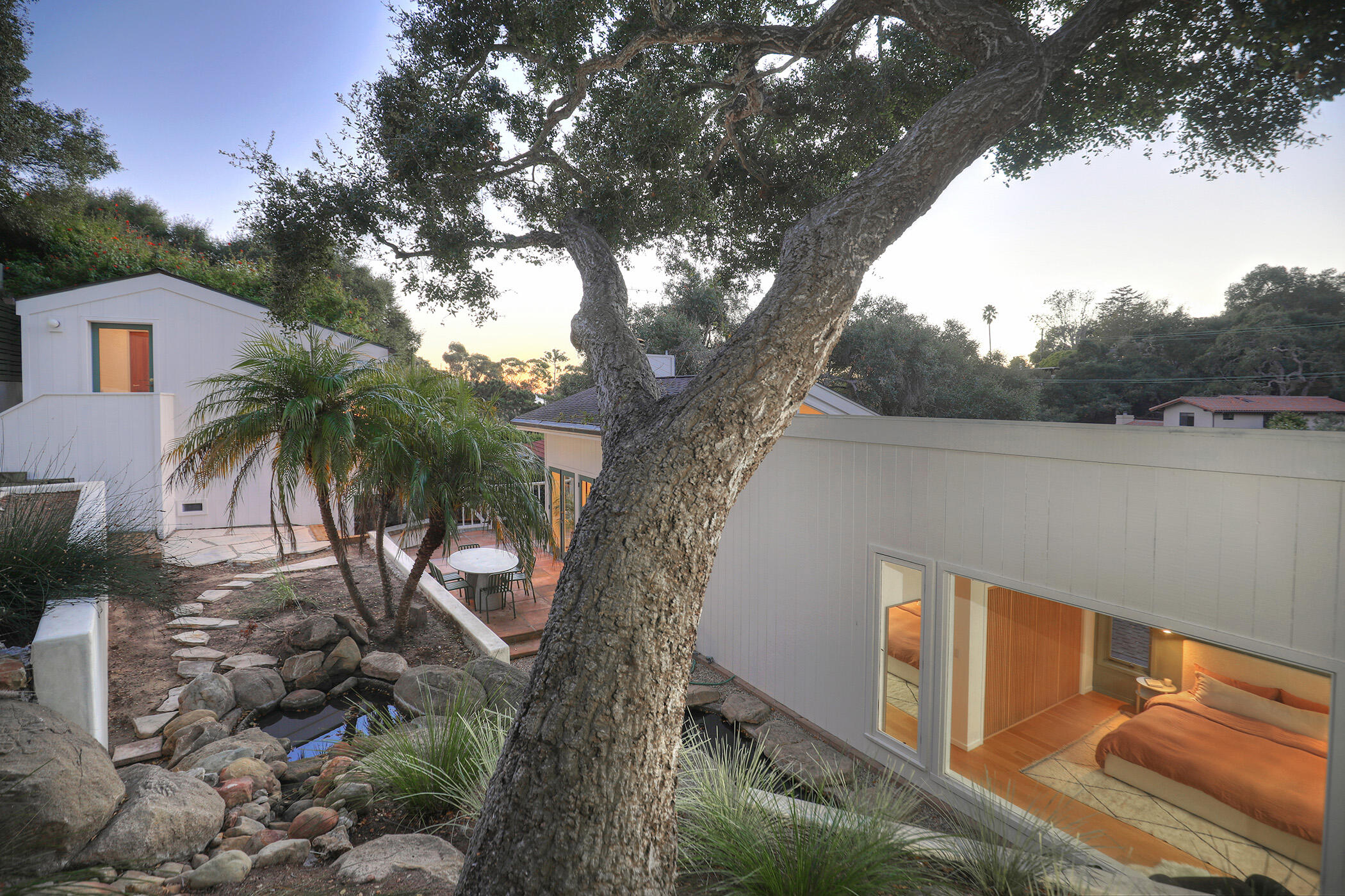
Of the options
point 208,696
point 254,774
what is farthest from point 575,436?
point 254,774

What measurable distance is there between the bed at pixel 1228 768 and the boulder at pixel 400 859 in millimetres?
3861

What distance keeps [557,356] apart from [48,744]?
112 ft

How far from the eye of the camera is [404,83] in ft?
17.0

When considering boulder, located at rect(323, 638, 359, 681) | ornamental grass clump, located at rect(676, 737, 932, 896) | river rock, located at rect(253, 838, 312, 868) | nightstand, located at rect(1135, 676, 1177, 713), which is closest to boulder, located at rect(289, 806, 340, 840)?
river rock, located at rect(253, 838, 312, 868)

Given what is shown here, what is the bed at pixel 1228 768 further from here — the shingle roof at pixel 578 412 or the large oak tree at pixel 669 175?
the shingle roof at pixel 578 412

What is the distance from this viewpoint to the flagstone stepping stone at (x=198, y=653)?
5.17 metres

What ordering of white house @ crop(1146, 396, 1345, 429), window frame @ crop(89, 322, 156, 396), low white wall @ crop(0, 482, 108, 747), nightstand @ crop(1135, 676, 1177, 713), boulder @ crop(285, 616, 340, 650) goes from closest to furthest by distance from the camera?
1. low white wall @ crop(0, 482, 108, 747)
2. nightstand @ crop(1135, 676, 1177, 713)
3. boulder @ crop(285, 616, 340, 650)
4. white house @ crop(1146, 396, 1345, 429)
5. window frame @ crop(89, 322, 156, 396)

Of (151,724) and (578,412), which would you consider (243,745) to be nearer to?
(151,724)

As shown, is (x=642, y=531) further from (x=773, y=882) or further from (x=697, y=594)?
(x=773, y=882)

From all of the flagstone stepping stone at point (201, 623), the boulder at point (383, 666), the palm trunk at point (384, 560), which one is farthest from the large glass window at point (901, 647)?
the flagstone stepping stone at point (201, 623)

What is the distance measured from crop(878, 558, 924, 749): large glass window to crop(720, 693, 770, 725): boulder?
48.2 inches

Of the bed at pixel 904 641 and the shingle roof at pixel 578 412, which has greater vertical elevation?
the shingle roof at pixel 578 412

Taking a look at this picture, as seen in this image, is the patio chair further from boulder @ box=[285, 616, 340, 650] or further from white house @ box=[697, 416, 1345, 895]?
white house @ box=[697, 416, 1345, 895]

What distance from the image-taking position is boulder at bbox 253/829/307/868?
245 cm
